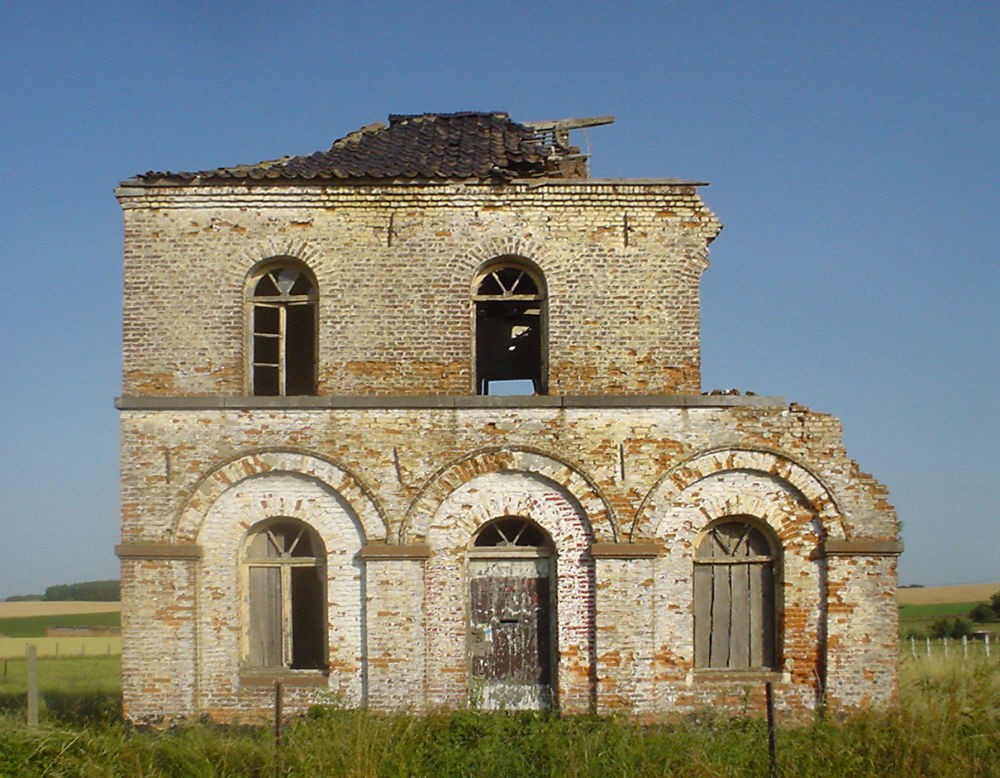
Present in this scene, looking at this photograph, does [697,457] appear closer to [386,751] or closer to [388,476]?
[388,476]

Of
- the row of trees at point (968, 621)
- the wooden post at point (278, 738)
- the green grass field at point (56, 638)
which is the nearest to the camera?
the wooden post at point (278, 738)

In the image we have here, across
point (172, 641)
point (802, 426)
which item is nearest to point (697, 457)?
point (802, 426)

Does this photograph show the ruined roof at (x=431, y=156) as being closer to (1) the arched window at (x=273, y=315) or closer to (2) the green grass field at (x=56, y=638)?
(1) the arched window at (x=273, y=315)

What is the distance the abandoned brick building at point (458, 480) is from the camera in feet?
48.0

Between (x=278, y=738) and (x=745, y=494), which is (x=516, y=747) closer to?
(x=278, y=738)

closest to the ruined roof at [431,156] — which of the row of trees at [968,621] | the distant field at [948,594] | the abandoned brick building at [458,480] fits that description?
the abandoned brick building at [458,480]

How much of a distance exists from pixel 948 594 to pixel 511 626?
139 feet

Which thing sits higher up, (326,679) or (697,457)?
(697,457)

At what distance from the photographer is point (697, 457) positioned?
48.8ft

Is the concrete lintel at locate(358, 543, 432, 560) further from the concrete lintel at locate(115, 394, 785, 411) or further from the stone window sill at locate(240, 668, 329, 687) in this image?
the concrete lintel at locate(115, 394, 785, 411)

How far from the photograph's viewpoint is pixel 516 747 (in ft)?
42.4

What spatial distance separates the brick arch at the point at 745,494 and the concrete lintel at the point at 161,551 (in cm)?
558

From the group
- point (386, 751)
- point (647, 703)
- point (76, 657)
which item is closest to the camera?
point (386, 751)

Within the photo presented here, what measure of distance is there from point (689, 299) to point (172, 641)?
25.4ft
